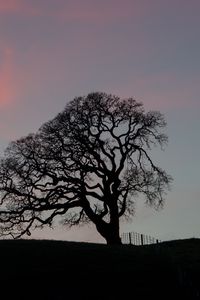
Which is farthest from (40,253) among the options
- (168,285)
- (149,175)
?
(149,175)

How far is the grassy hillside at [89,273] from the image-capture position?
29.5 meters

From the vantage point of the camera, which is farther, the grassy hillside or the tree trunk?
the tree trunk

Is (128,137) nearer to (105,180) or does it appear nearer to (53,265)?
(105,180)

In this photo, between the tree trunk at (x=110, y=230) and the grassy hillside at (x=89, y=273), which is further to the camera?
the tree trunk at (x=110, y=230)

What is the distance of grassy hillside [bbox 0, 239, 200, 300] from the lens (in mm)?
29469

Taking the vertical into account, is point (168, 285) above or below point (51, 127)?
below

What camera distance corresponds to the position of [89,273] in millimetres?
32094

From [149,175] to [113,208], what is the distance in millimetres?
5269

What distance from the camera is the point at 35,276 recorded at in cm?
3070

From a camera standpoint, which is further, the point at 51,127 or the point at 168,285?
the point at 51,127

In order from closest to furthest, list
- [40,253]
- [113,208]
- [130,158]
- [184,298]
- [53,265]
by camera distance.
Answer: [184,298] < [53,265] < [40,253] < [113,208] < [130,158]

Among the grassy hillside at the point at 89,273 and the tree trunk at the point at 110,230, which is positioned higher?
the tree trunk at the point at 110,230

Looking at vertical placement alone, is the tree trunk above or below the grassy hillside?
above

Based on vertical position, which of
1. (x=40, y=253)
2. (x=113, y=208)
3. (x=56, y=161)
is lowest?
(x=40, y=253)
